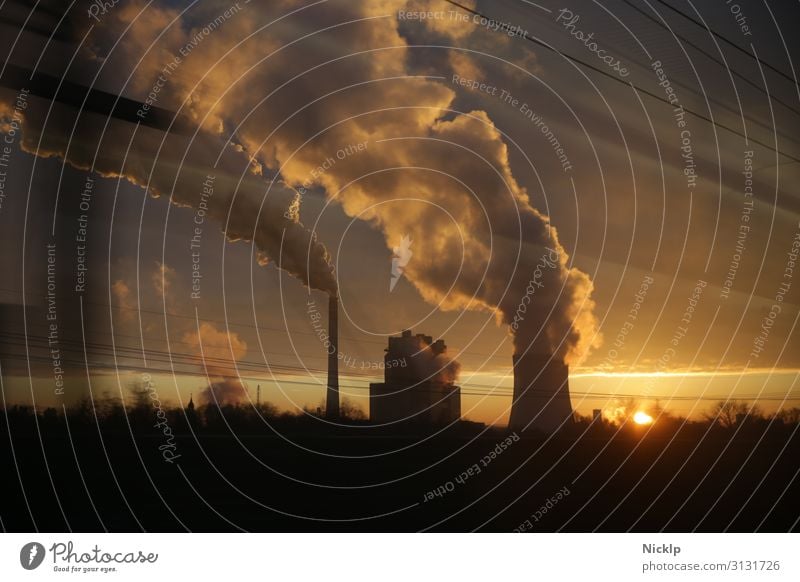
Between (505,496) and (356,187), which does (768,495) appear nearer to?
(505,496)

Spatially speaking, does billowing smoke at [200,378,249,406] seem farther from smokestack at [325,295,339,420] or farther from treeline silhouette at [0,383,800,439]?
smokestack at [325,295,339,420]

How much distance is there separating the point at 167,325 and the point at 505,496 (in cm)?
140

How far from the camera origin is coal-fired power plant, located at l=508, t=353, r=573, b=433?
10.1 feet

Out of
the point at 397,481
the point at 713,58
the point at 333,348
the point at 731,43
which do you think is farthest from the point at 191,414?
the point at 731,43

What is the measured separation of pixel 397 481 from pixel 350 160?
1.20m

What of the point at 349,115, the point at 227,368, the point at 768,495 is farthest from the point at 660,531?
the point at 349,115

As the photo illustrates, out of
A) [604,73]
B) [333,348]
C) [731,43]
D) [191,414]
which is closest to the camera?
[191,414]

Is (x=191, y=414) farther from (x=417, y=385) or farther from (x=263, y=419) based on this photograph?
(x=417, y=385)

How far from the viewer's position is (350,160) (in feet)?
9.96

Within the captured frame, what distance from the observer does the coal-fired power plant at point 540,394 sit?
121 inches

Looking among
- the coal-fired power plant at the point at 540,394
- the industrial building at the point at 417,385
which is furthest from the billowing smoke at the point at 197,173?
the coal-fired power plant at the point at 540,394

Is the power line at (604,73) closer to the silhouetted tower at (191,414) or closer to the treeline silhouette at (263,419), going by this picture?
the treeline silhouette at (263,419)
